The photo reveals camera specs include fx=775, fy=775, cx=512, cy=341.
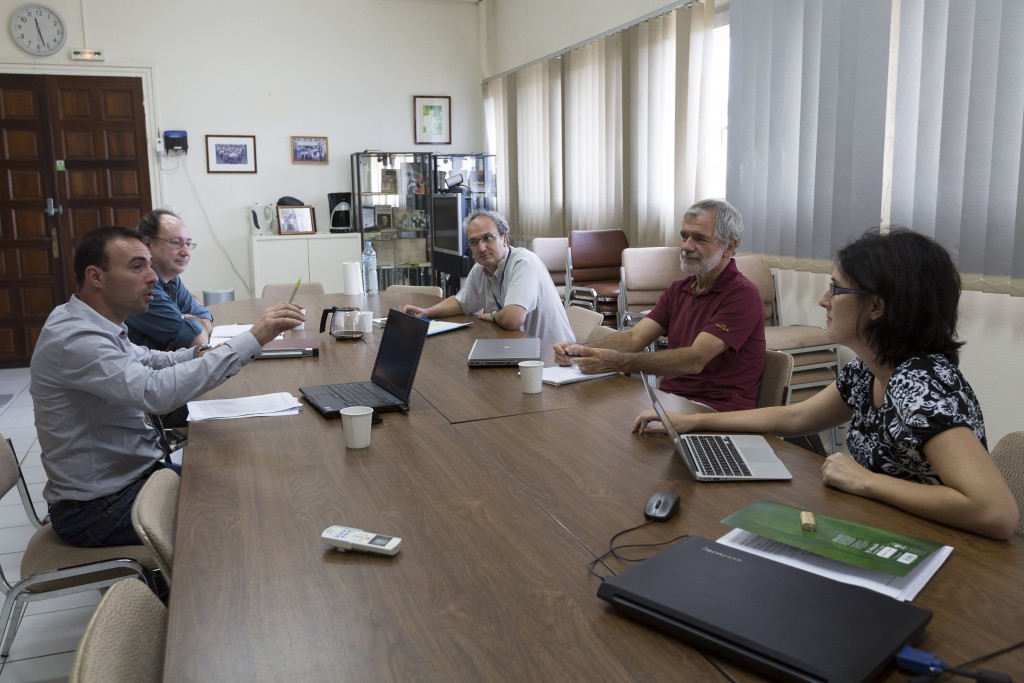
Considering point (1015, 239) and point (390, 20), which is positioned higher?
point (390, 20)

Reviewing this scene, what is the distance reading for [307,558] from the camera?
134 cm

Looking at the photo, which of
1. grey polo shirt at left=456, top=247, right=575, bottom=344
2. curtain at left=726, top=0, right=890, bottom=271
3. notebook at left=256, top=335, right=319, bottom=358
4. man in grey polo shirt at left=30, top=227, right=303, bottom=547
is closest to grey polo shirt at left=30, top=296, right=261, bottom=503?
man in grey polo shirt at left=30, top=227, right=303, bottom=547

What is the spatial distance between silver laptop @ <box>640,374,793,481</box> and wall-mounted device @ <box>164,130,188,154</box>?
653cm

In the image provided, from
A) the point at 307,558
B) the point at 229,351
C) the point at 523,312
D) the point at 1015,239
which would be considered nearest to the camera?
the point at 307,558

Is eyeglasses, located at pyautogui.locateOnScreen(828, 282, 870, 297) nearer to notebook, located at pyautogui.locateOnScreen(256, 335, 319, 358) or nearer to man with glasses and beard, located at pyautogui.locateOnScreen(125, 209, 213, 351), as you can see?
notebook, located at pyautogui.locateOnScreen(256, 335, 319, 358)

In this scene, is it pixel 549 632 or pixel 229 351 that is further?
pixel 229 351

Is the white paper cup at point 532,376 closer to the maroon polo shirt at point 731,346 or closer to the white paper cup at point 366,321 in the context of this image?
the maroon polo shirt at point 731,346

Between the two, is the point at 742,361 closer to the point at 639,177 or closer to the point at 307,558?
the point at 307,558

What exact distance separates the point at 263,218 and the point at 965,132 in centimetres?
595

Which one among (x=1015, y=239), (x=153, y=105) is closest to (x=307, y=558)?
→ (x=1015, y=239)

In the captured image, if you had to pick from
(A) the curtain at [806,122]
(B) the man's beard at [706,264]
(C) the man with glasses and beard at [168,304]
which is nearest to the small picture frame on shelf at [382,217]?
(C) the man with glasses and beard at [168,304]

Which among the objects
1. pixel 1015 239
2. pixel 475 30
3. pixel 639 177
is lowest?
pixel 1015 239

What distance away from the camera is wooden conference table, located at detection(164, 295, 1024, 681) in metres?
1.04

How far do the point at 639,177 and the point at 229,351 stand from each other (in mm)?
3962
